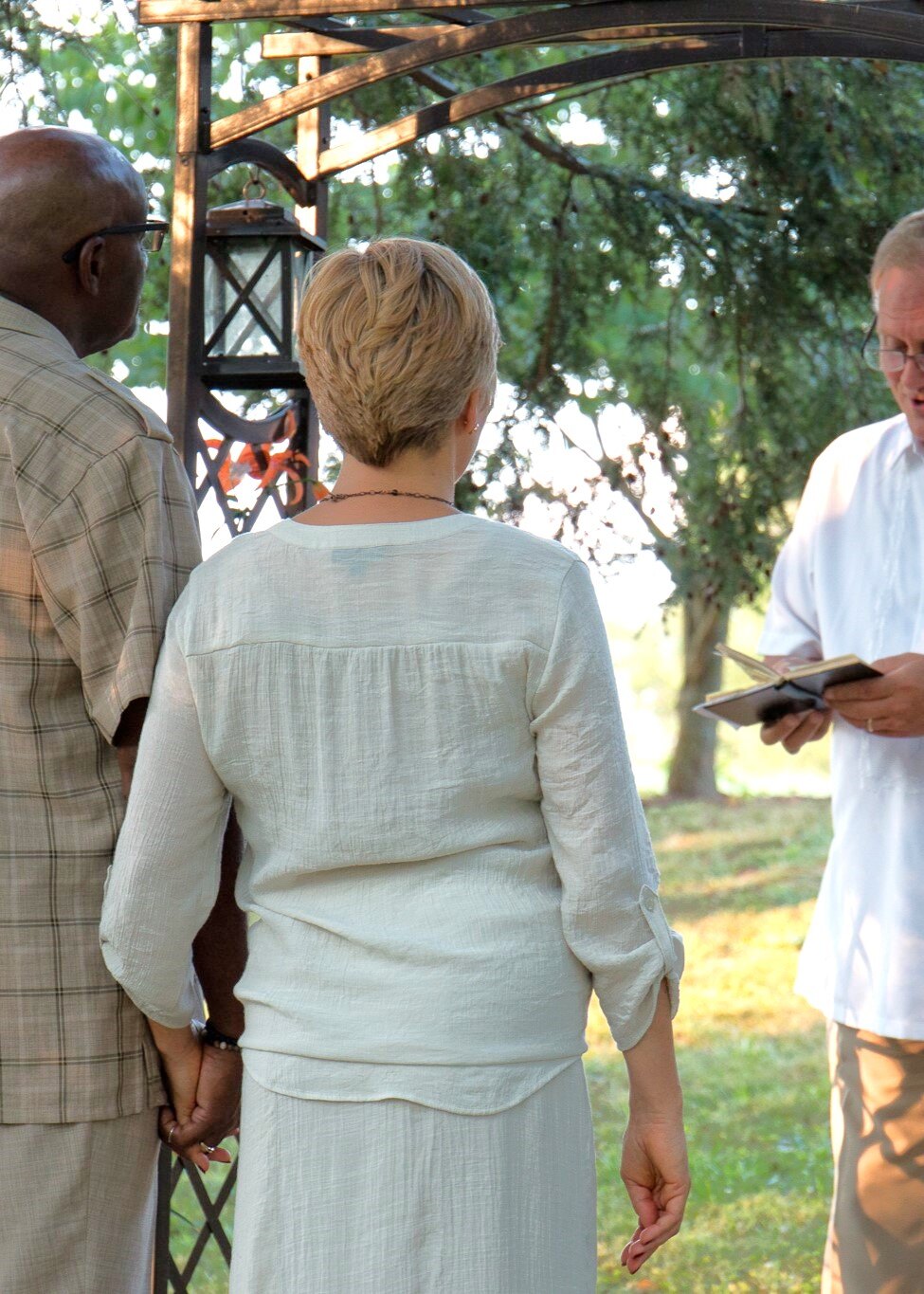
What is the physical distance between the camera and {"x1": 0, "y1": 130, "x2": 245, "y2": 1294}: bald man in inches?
68.4

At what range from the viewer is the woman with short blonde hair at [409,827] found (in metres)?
1.55

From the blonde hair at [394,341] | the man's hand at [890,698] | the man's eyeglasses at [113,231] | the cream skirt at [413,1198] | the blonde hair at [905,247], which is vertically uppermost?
the blonde hair at [905,247]

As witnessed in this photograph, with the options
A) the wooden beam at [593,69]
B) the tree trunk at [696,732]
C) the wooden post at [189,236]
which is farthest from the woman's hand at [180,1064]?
Answer: the tree trunk at [696,732]

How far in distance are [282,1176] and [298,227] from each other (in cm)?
182

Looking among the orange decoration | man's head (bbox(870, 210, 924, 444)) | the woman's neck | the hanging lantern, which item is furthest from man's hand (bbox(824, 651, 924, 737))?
the hanging lantern

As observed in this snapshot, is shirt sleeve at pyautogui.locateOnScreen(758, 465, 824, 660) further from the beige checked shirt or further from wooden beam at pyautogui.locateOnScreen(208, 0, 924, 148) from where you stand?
the beige checked shirt

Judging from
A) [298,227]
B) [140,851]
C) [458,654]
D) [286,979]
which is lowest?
[286,979]

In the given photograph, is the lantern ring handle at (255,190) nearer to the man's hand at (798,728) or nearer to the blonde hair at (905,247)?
the blonde hair at (905,247)

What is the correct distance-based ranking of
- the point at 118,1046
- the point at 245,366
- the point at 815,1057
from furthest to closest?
the point at 815,1057 → the point at 245,366 → the point at 118,1046

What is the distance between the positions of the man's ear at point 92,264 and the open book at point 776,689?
1002 millimetres

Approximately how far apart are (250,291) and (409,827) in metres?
1.56

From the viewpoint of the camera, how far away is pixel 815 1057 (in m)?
6.68

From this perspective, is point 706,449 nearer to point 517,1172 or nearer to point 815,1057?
point 815,1057

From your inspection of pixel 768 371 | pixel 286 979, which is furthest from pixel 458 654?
pixel 768 371
